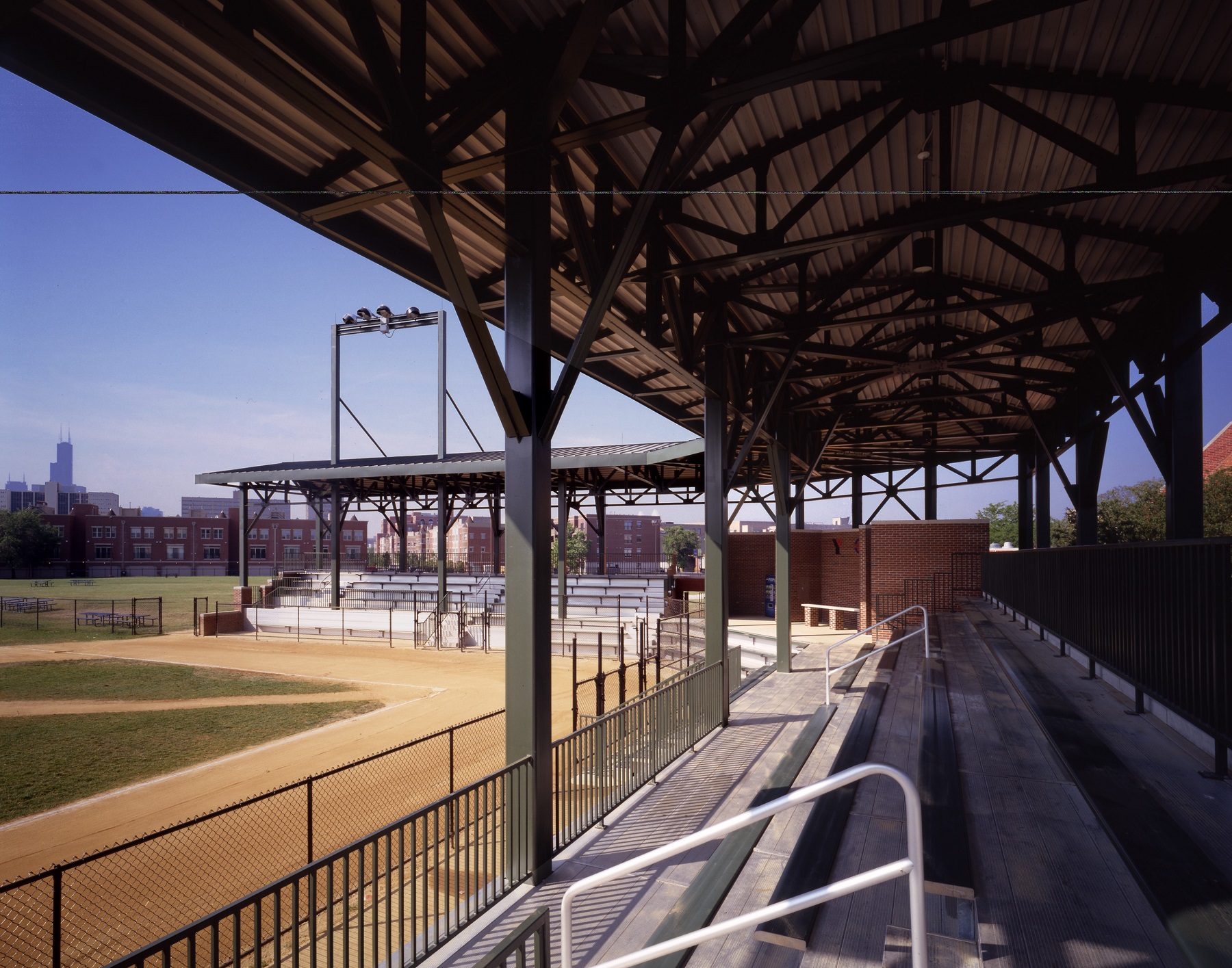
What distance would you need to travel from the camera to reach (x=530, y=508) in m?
5.67

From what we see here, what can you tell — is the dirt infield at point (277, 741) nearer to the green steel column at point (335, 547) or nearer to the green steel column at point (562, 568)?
the green steel column at point (562, 568)

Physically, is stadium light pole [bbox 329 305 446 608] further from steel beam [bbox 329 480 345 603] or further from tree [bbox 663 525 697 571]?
tree [bbox 663 525 697 571]

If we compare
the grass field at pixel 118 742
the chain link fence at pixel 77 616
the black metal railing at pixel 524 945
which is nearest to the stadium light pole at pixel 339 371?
the chain link fence at pixel 77 616

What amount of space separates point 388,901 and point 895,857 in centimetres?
351

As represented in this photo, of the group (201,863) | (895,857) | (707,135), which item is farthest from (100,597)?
(895,857)

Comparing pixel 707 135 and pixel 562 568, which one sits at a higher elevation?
pixel 707 135

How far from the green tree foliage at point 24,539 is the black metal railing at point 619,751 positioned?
33654 mm

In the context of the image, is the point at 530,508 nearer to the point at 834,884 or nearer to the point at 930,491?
the point at 834,884

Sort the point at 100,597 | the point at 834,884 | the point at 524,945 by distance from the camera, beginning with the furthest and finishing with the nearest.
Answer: the point at 100,597
the point at 524,945
the point at 834,884

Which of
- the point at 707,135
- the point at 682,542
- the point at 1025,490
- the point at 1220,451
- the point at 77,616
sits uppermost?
the point at 1220,451

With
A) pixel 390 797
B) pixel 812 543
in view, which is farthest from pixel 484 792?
pixel 812 543

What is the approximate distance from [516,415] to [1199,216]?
767cm

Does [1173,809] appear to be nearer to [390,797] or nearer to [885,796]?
[885,796]

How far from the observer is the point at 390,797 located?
1020 cm
